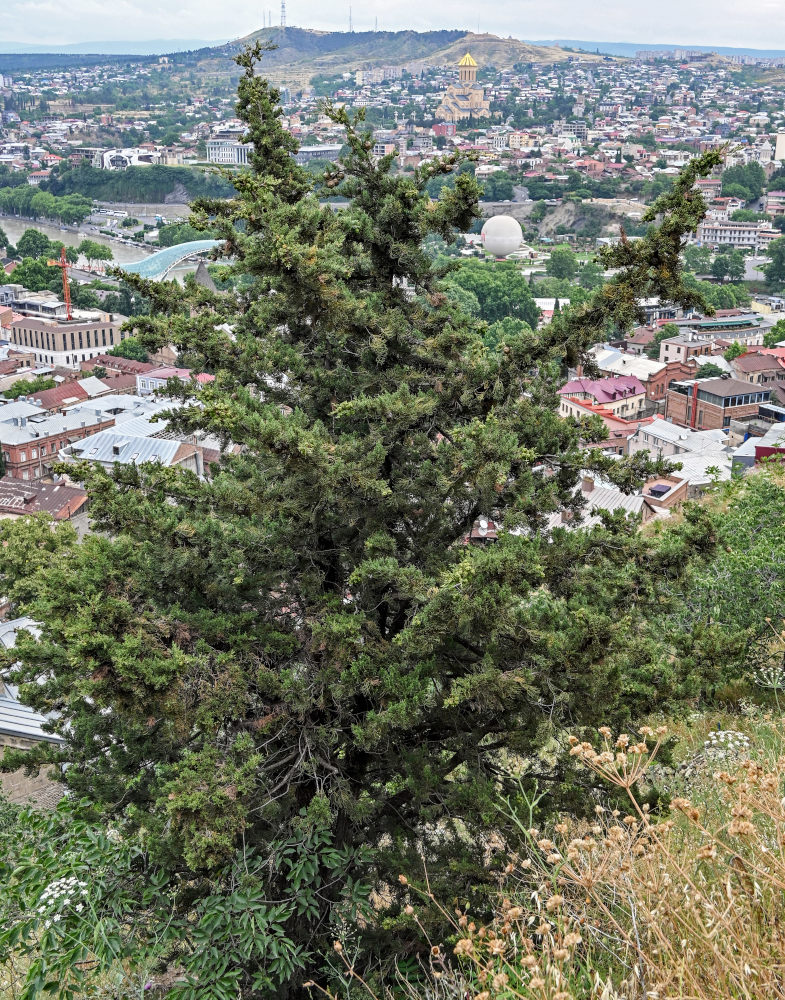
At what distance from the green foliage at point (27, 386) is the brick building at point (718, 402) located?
1348 cm

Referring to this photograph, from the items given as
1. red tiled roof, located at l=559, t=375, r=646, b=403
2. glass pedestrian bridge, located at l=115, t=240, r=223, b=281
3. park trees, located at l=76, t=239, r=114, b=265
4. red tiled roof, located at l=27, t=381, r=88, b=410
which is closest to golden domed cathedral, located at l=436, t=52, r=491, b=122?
park trees, located at l=76, t=239, r=114, b=265

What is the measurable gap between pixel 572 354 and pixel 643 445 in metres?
13.8

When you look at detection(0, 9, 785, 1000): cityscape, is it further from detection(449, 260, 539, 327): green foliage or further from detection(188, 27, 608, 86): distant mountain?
detection(188, 27, 608, 86): distant mountain

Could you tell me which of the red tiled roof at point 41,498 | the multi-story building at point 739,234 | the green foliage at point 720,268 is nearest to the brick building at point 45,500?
the red tiled roof at point 41,498

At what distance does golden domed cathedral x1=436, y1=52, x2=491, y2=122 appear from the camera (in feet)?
269

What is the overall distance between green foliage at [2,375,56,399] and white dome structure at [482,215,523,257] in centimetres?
2116

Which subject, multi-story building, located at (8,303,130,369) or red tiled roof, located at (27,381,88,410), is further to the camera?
multi-story building, located at (8,303,130,369)

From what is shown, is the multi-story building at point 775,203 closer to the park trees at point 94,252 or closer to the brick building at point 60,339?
the park trees at point 94,252

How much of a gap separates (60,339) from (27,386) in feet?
15.1

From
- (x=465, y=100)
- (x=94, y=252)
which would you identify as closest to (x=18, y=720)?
(x=94, y=252)

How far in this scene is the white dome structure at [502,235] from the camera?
38219mm

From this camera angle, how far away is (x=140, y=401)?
19.1 metres

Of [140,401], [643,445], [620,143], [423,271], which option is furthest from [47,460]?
[620,143]

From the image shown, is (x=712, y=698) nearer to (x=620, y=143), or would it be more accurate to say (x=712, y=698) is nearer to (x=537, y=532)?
(x=537, y=532)
